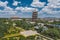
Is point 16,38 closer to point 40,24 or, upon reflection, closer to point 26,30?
point 26,30

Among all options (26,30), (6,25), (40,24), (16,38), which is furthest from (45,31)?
(6,25)

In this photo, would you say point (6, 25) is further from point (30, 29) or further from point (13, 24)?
point (30, 29)

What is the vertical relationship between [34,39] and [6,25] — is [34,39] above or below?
below

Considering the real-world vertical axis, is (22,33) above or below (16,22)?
below

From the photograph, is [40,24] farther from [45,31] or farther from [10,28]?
[10,28]

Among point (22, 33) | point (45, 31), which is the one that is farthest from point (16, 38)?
point (45, 31)

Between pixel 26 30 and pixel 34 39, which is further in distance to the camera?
pixel 26 30

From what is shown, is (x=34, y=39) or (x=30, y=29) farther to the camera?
(x=30, y=29)

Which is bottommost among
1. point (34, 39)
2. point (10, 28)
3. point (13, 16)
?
point (34, 39)
